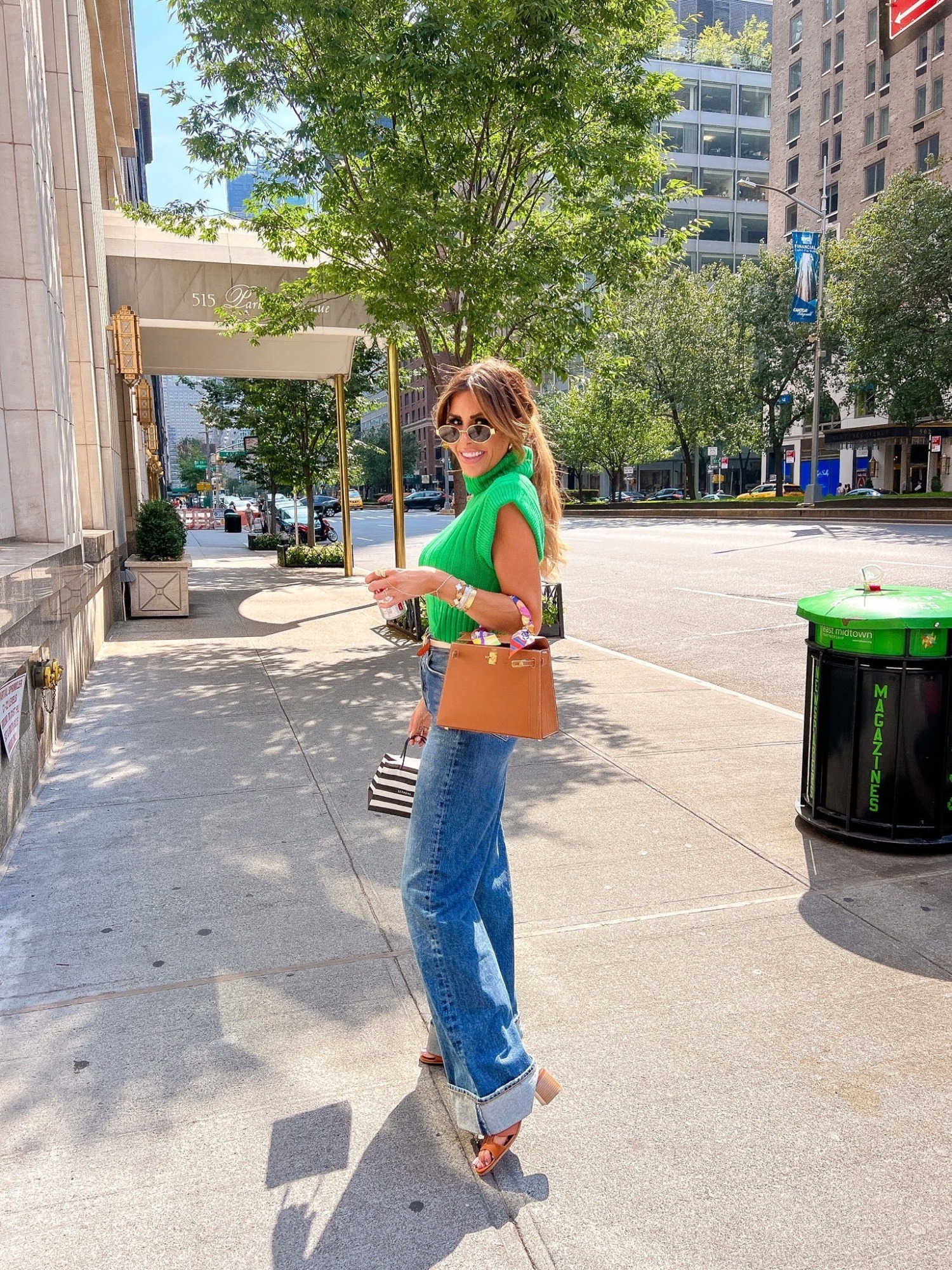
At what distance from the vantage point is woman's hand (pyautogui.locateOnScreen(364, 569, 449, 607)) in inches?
92.4

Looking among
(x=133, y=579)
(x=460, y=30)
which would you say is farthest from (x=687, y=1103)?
(x=133, y=579)

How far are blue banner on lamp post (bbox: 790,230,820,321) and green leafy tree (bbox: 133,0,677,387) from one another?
24.5 m

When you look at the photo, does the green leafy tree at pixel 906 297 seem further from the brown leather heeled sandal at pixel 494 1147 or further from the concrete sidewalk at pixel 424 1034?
the brown leather heeled sandal at pixel 494 1147

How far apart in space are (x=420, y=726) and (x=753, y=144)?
94.7 meters

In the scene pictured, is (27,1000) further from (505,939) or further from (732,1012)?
(732,1012)

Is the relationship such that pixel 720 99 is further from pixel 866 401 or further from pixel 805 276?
pixel 805 276

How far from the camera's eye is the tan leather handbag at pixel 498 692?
2348 millimetres

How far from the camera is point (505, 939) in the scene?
2795 millimetres

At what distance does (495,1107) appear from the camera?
8.15 feet

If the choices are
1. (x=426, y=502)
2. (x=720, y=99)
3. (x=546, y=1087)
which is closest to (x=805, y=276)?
(x=546, y=1087)

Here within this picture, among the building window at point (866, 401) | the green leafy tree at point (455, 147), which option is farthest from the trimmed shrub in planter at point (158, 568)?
the building window at point (866, 401)

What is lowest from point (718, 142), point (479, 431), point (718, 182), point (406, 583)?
point (406, 583)

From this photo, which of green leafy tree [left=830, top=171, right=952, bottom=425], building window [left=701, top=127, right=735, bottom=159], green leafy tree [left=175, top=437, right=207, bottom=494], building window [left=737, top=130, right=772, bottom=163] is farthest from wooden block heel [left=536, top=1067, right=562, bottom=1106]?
green leafy tree [left=175, top=437, right=207, bottom=494]

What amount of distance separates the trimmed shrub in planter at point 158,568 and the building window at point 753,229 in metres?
81.0
